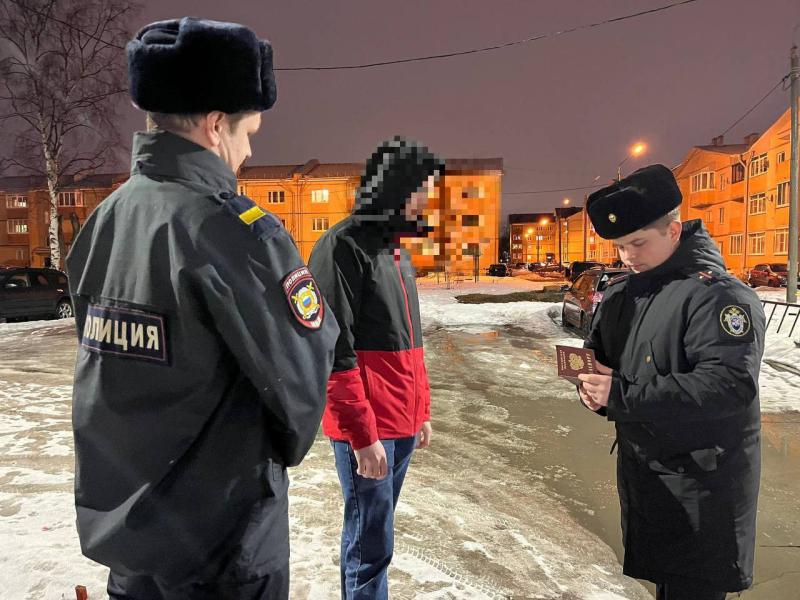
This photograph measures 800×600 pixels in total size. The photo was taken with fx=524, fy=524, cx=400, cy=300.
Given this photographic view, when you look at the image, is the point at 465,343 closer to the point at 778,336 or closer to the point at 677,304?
the point at 778,336

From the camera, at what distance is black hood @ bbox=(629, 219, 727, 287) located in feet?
6.81

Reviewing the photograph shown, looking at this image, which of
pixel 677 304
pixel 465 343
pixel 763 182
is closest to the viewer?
pixel 677 304

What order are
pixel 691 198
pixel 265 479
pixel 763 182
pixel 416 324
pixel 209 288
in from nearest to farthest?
pixel 209 288, pixel 265 479, pixel 416 324, pixel 763 182, pixel 691 198

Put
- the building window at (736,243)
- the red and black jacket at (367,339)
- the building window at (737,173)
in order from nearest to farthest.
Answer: the red and black jacket at (367,339) < the building window at (737,173) < the building window at (736,243)

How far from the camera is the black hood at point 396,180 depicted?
226 cm

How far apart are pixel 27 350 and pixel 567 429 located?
11.1m

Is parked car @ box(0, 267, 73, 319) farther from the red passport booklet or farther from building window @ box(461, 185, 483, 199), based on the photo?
the red passport booklet

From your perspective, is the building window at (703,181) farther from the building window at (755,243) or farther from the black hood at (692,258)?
the black hood at (692,258)

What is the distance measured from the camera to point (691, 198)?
158ft

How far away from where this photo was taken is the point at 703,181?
4778cm

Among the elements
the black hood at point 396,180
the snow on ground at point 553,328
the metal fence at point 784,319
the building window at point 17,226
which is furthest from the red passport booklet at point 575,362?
the building window at point 17,226

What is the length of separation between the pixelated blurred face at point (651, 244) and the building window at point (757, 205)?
46.9 meters

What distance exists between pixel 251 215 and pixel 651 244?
1691 millimetres

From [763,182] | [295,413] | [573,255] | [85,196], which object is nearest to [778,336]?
[295,413]
